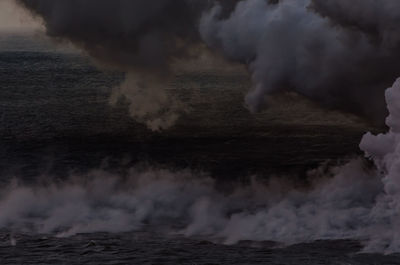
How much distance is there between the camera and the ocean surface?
75.1 metres

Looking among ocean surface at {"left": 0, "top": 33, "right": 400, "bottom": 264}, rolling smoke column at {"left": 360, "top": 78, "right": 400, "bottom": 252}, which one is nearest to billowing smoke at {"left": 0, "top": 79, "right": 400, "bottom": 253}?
rolling smoke column at {"left": 360, "top": 78, "right": 400, "bottom": 252}

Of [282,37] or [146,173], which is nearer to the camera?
[282,37]

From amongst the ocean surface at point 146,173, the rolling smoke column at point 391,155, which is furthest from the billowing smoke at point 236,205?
the ocean surface at point 146,173

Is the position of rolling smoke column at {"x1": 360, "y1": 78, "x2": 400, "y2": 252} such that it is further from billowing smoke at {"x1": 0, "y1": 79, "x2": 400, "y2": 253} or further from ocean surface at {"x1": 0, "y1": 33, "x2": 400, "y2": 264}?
ocean surface at {"x1": 0, "y1": 33, "x2": 400, "y2": 264}

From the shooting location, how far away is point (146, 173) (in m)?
108

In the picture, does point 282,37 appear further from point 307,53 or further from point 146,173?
point 146,173

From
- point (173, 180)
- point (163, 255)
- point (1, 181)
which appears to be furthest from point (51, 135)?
point (163, 255)

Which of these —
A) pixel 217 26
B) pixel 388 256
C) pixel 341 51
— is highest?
pixel 217 26

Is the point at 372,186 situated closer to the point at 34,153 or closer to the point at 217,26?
the point at 217,26

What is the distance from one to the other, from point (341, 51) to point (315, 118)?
264ft

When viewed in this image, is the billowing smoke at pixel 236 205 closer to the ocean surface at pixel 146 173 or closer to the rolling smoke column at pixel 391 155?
the rolling smoke column at pixel 391 155

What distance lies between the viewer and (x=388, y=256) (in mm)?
69312

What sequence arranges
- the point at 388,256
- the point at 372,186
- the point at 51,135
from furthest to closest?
the point at 51,135 → the point at 372,186 → the point at 388,256

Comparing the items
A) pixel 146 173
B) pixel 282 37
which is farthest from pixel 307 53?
Answer: pixel 146 173
